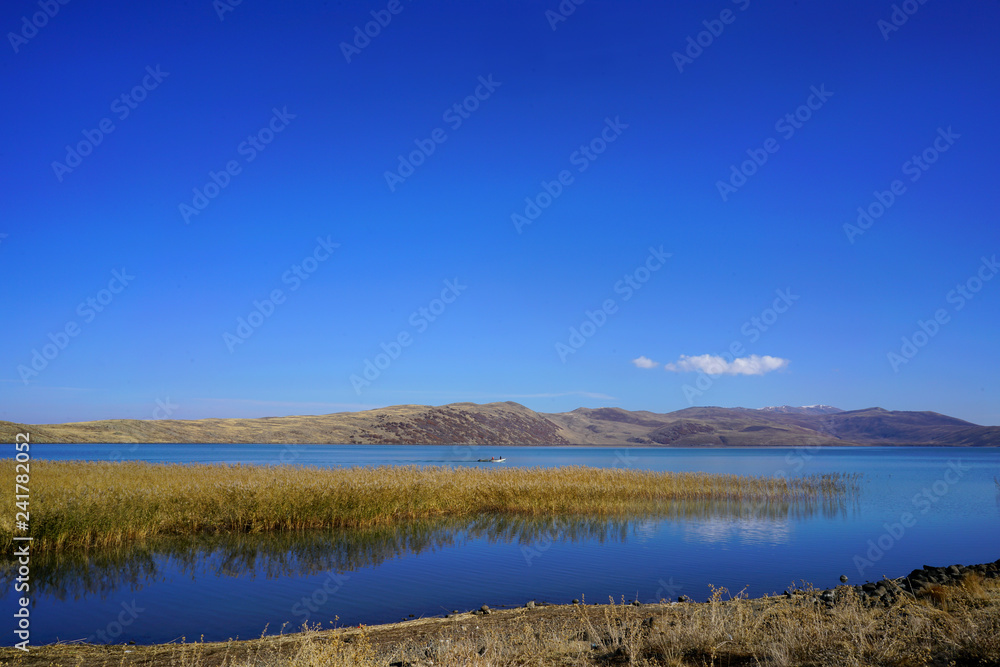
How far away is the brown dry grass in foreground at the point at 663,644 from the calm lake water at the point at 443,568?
182 cm

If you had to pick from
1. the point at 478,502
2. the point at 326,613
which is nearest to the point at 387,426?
the point at 478,502

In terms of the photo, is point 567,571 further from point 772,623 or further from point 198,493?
point 198,493

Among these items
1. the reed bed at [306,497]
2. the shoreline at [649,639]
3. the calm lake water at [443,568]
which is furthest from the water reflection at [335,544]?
the shoreline at [649,639]

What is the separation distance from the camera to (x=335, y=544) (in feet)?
58.3

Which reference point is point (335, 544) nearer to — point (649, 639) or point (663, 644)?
point (649, 639)

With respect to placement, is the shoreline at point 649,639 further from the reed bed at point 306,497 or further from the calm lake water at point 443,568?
the reed bed at point 306,497

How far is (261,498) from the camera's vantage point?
19406 millimetres

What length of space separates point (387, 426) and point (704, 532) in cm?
16206

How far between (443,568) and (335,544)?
3.95 meters

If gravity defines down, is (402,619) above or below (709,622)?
below

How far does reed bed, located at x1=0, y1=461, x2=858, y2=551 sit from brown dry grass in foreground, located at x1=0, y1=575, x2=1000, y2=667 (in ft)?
28.1

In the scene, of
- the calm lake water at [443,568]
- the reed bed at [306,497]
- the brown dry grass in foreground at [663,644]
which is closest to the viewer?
the brown dry grass in foreground at [663,644]

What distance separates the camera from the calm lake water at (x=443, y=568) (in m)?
11.5

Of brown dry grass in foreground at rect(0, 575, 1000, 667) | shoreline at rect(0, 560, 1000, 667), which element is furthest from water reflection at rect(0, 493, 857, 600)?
brown dry grass in foreground at rect(0, 575, 1000, 667)
